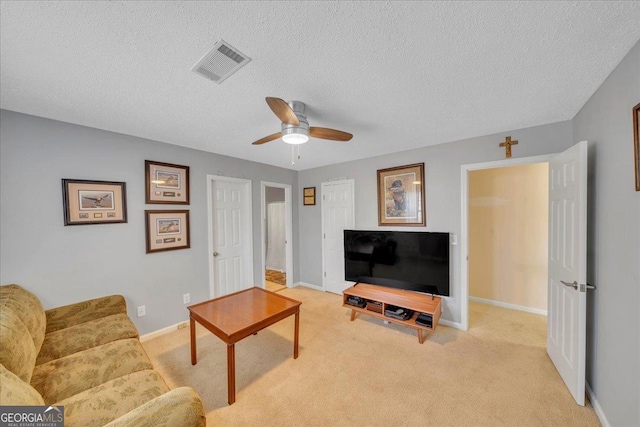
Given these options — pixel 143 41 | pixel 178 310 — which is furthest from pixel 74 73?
pixel 178 310

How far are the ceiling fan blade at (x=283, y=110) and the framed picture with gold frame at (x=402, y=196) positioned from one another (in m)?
2.06

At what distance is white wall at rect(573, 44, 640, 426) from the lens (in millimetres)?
1251

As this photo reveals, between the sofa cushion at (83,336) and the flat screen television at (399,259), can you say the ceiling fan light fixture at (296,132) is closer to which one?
the flat screen television at (399,259)

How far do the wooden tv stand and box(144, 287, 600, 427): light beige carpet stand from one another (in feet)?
0.58

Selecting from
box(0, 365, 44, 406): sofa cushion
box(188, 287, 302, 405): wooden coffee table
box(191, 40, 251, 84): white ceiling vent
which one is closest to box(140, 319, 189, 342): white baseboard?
box(188, 287, 302, 405): wooden coffee table

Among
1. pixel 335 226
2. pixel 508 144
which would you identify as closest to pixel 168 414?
pixel 335 226

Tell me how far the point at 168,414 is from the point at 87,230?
221cm

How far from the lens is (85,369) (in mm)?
1501

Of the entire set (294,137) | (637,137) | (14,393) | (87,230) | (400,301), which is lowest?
(400,301)

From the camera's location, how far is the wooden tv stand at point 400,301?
2598 millimetres

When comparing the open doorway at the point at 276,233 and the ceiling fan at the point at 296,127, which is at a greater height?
the ceiling fan at the point at 296,127

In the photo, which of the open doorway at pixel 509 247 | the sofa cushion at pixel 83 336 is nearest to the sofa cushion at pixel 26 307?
the sofa cushion at pixel 83 336

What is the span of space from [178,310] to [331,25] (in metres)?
3.37

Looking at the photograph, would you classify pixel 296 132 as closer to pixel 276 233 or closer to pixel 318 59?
pixel 318 59
